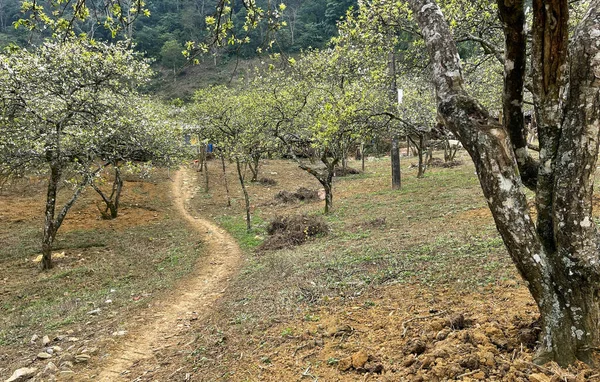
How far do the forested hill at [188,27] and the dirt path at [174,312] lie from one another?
57762 millimetres

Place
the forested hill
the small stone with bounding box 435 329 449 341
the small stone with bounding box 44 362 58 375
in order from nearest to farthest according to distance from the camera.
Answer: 1. the small stone with bounding box 435 329 449 341
2. the small stone with bounding box 44 362 58 375
3. the forested hill

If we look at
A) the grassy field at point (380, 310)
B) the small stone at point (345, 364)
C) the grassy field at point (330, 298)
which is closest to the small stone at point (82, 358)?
the grassy field at point (330, 298)

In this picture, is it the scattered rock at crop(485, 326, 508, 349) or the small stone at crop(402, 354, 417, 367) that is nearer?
the scattered rock at crop(485, 326, 508, 349)

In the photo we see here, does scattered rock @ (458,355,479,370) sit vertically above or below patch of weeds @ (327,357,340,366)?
above

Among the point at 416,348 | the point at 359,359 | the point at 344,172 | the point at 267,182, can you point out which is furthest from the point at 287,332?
the point at 344,172

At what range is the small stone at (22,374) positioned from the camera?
552 centimetres

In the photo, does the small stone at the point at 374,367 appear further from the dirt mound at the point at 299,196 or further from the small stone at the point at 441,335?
the dirt mound at the point at 299,196

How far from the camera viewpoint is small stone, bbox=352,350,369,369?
395cm

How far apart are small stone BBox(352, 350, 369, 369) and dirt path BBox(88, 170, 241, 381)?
3.56 meters

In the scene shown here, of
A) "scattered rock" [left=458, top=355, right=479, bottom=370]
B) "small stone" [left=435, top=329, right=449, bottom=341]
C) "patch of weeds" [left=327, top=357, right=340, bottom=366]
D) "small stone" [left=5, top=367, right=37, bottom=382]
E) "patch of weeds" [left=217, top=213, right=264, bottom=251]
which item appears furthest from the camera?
"patch of weeds" [left=217, top=213, right=264, bottom=251]

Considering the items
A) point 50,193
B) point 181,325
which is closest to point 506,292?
point 181,325

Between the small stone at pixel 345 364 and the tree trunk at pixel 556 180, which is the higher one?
the tree trunk at pixel 556 180

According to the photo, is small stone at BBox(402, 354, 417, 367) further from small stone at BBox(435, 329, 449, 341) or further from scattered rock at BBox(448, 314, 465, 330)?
scattered rock at BBox(448, 314, 465, 330)

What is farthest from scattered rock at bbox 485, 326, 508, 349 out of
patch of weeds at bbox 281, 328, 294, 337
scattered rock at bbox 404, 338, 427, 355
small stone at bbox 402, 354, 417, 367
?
patch of weeds at bbox 281, 328, 294, 337
